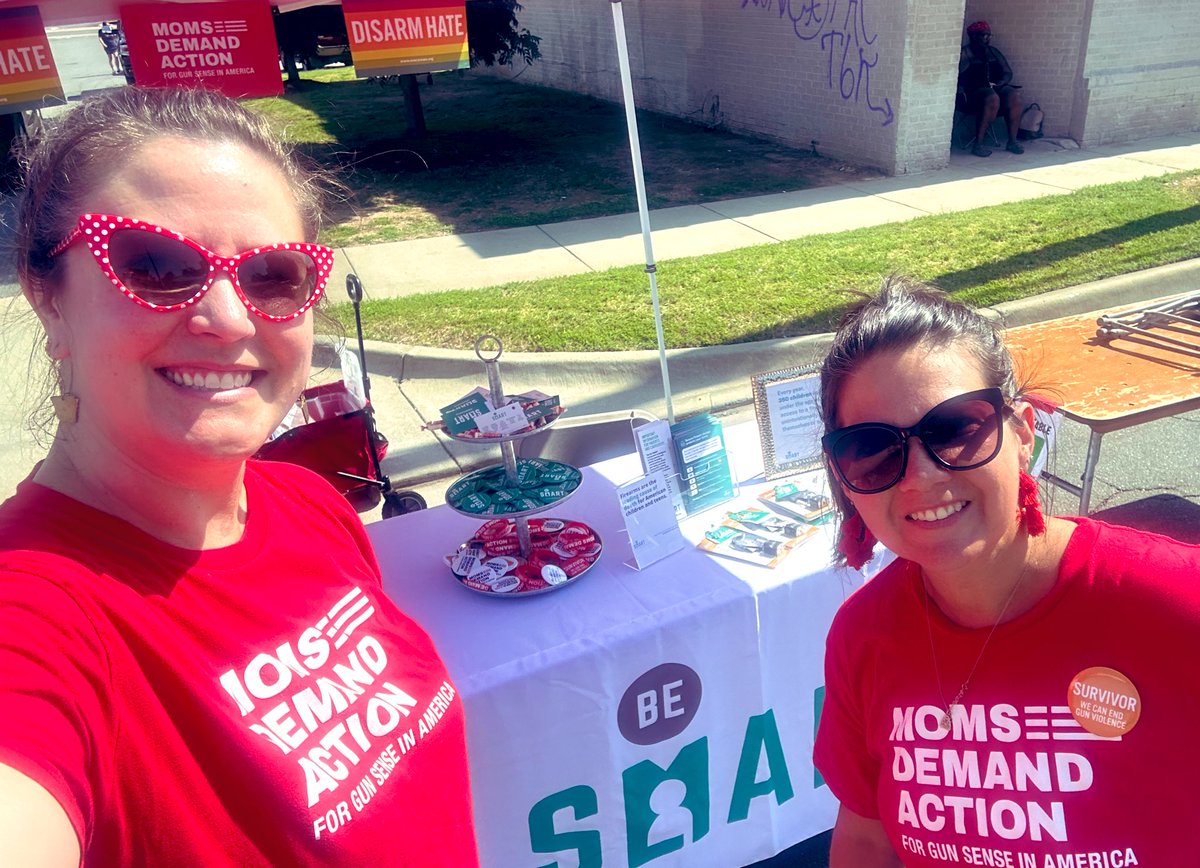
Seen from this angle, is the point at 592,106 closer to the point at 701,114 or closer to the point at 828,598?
the point at 701,114

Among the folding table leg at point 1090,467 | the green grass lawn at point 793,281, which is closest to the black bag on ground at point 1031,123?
the green grass lawn at point 793,281

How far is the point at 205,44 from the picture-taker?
17.2ft

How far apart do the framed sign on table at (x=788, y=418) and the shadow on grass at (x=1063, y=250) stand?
13.5ft

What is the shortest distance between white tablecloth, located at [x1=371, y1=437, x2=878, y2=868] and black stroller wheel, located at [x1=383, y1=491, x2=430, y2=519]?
1.10m

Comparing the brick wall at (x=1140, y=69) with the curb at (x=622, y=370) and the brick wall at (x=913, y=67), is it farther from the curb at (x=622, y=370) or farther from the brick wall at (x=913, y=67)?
the curb at (x=622, y=370)

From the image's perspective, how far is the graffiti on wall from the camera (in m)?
10.3

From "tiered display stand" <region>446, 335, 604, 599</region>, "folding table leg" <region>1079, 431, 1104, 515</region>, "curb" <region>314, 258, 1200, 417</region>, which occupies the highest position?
"tiered display stand" <region>446, 335, 604, 599</region>

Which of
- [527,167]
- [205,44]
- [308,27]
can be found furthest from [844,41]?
[308,27]

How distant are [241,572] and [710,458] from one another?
162 cm

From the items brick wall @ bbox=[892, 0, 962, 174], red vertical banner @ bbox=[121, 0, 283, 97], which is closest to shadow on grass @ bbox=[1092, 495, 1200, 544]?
red vertical banner @ bbox=[121, 0, 283, 97]

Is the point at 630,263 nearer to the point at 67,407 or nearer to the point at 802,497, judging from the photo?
the point at 802,497

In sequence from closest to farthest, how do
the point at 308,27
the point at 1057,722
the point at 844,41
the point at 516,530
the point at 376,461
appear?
the point at 1057,722 < the point at 516,530 < the point at 376,461 < the point at 844,41 < the point at 308,27

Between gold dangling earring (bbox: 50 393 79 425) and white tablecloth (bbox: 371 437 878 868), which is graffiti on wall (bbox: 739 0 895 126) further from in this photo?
gold dangling earring (bbox: 50 393 79 425)

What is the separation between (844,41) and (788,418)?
9457 mm
